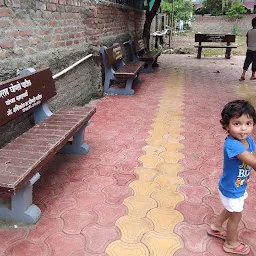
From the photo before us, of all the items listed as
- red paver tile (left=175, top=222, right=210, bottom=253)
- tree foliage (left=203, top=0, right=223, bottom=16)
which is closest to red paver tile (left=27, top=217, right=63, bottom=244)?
red paver tile (left=175, top=222, right=210, bottom=253)

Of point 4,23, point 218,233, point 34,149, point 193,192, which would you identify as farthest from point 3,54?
point 218,233

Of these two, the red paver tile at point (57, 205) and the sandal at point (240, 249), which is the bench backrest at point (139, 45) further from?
the sandal at point (240, 249)

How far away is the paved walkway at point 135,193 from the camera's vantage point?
207 cm

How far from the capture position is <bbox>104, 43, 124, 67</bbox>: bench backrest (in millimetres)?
5673

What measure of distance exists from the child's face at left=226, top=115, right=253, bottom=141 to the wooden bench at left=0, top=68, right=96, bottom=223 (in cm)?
138

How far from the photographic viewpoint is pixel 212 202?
2537 mm

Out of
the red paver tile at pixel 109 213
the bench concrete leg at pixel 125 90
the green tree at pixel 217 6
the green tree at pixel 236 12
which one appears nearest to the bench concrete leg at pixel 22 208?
the red paver tile at pixel 109 213

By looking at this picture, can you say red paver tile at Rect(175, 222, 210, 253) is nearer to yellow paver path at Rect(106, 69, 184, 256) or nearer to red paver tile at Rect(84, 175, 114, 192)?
yellow paver path at Rect(106, 69, 184, 256)

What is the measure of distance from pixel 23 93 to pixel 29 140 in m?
0.55

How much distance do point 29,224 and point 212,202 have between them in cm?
151

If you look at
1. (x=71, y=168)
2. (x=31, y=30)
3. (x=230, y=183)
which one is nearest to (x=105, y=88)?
(x=31, y=30)

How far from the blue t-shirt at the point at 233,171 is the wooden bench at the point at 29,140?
1317mm

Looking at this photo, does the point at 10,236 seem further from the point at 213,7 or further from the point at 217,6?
the point at 213,7

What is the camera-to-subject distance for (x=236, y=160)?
1766 mm
